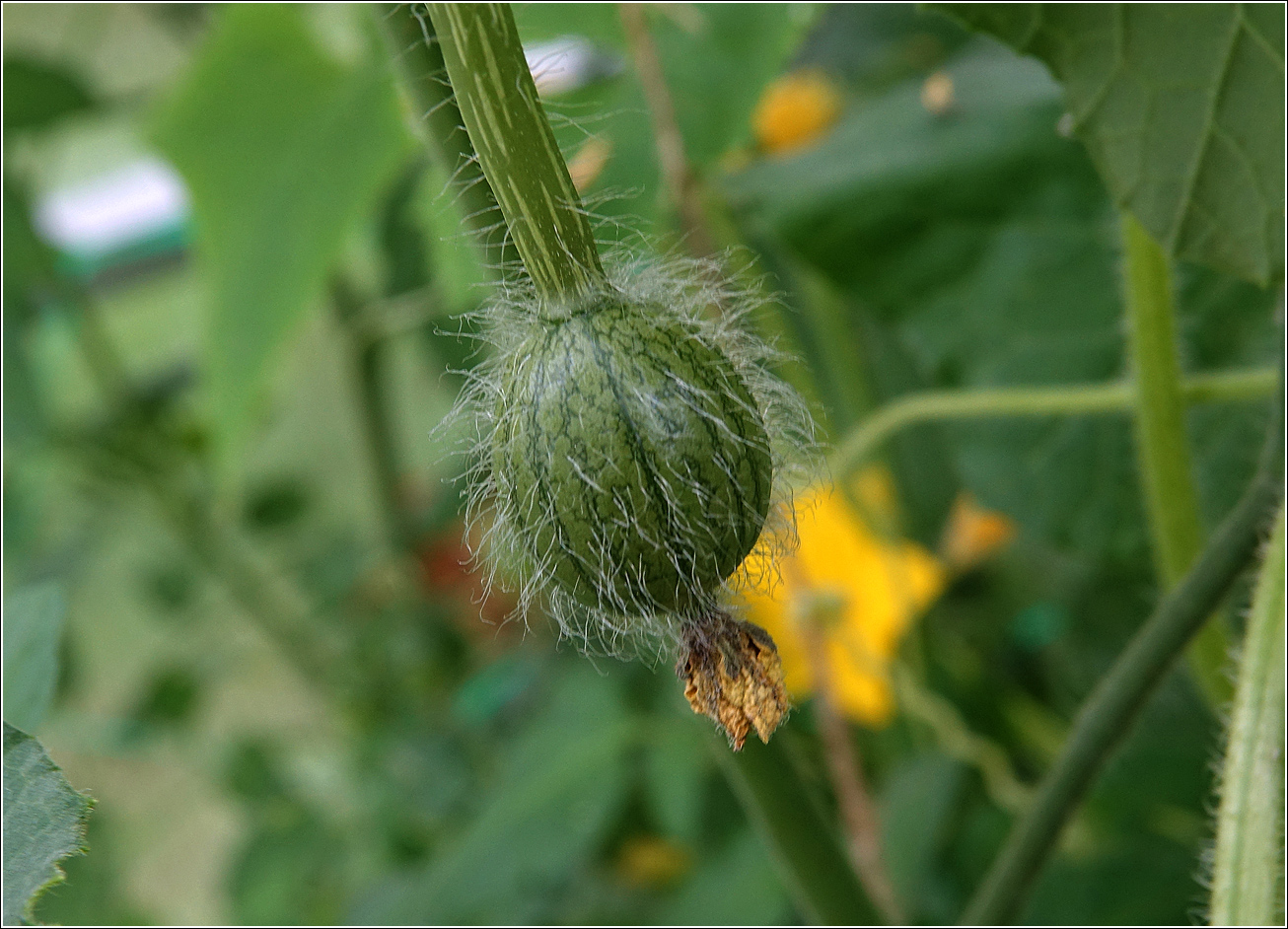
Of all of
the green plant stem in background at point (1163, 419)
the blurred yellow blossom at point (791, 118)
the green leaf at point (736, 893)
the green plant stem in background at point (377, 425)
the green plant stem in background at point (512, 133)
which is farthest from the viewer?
the green plant stem in background at point (377, 425)

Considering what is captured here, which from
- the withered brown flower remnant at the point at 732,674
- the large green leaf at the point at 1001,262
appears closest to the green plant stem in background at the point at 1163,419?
the large green leaf at the point at 1001,262

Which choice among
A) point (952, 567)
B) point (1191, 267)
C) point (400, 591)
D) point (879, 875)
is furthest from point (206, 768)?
point (1191, 267)

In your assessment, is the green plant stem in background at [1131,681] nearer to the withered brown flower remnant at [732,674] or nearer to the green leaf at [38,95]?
the withered brown flower remnant at [732,674]

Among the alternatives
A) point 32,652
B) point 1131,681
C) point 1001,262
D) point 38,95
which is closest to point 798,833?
point 1131,681

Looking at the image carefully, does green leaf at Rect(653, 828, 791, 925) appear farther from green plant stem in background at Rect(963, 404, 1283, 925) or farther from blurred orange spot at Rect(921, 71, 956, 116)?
blurred orange spot at Rect(921, 71, 956, 116)

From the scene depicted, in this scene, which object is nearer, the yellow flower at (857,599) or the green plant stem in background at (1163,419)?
the green plant stem in background at (1163,419)

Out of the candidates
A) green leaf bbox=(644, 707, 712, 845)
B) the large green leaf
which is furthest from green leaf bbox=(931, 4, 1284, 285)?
green leaf bbox=(644, 707, 712, 845)
